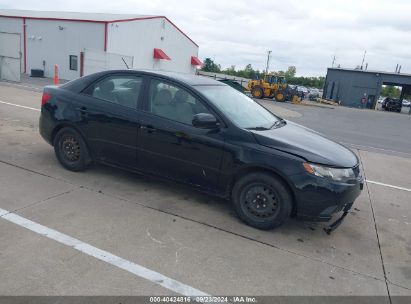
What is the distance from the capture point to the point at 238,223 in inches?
162

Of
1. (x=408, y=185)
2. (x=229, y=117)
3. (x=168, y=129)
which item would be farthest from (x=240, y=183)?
(x=408, y=185)

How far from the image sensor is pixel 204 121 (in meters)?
3.98

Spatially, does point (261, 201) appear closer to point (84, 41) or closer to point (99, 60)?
point (99, 60)

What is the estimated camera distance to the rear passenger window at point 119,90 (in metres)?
4.64

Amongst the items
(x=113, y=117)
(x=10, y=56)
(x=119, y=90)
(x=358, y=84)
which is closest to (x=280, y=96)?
(x=358, y=84)

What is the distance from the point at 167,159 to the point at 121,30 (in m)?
23.7

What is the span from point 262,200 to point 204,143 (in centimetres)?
90

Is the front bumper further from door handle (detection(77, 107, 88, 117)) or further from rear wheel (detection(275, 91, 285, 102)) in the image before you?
rear wheel (detection(275, 91, 285, 102))

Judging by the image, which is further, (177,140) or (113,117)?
(113,117)

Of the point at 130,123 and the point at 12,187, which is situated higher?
the point at 130,123

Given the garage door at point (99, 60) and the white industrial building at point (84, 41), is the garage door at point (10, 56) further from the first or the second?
the garage door at point (99, 60)

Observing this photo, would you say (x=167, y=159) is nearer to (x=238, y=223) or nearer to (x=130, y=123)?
(x=130, y=123)

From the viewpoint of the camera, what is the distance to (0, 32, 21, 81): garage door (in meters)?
18.9

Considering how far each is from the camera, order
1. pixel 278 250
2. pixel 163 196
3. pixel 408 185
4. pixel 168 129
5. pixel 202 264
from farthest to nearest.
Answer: pixel 408 185, pixel 163 196, pixel 168 129, pixel 278 250, pixel 202 264
